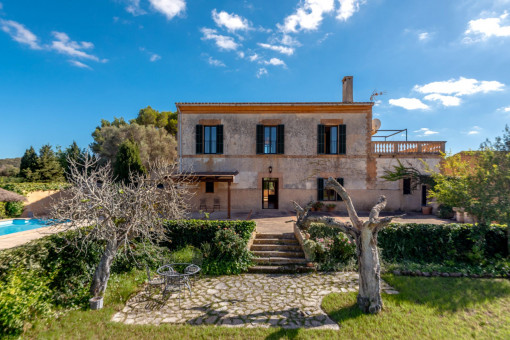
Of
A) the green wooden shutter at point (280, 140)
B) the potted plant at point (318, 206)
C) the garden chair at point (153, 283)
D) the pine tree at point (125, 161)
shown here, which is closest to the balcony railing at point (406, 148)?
the potted plant at point (318, 206)

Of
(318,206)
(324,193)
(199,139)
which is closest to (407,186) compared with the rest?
(324,193)

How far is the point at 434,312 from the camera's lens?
14.9 feet

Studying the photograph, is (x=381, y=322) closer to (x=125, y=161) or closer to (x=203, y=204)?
(x=203, y=204)

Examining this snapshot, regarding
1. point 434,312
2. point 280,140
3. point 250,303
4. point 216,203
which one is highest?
point 280,140

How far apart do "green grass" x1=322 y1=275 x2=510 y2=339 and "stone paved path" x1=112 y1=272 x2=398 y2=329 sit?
0.38 meters

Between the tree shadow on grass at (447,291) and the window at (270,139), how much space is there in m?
9.69

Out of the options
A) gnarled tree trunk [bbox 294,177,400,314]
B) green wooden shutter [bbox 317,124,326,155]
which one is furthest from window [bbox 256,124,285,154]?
gnarled tree trunk [bbox 294,177,400,314]

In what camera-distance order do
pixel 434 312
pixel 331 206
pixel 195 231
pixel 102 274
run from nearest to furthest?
pixel 434 312, pixel 102 274, pixel 195 231, pixel 331 206

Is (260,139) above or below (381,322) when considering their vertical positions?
above

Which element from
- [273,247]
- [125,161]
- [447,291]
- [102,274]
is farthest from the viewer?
[125,161]

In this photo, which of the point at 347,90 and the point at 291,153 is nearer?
the point at 291,153

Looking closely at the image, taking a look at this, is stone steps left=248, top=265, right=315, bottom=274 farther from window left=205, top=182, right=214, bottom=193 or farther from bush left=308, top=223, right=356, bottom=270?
window left=205, top=182, right=214, bottom=193

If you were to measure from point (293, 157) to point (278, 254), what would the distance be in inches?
318

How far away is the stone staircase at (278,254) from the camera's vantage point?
22.2 feet
